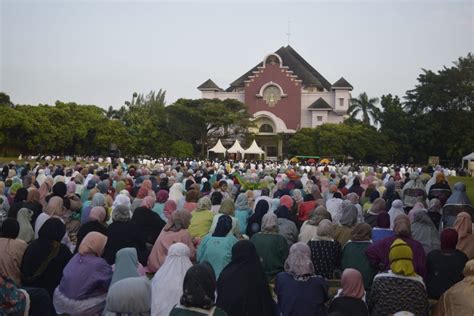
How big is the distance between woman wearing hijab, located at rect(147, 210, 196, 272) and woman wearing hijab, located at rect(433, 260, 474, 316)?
2.99 metres

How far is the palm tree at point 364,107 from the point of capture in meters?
63.0

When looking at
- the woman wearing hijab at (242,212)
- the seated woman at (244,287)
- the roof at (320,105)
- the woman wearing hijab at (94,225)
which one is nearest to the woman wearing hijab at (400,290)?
the seated woman at (244,287)

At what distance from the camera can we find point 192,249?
6898 mm

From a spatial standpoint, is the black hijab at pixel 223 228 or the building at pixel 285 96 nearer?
the black hijab at pixel 223 228

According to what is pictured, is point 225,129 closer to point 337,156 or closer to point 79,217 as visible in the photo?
point 337,156

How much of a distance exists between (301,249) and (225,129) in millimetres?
49178

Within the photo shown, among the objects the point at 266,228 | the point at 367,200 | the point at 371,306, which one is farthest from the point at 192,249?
the point at 367,200

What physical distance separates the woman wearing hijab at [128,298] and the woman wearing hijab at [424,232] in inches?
158

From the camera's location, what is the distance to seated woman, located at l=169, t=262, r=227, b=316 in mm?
3879

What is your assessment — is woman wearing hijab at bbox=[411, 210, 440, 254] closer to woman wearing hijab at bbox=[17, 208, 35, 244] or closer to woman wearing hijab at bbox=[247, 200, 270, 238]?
woman wearing hijab at bbox=[247, 200, 270, 238]

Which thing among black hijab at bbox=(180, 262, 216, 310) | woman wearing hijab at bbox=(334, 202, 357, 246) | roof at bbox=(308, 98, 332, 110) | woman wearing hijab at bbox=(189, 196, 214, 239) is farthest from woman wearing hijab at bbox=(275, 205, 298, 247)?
roof at bbox=(308, 98, 332, 110)

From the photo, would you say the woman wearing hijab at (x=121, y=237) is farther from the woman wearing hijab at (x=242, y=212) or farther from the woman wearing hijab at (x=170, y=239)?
the woman wearing hijab at (x=242, y=212)

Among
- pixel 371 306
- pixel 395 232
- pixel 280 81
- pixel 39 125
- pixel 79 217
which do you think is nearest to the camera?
pixel 371 306

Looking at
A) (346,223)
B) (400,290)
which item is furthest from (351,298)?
(346,223)
